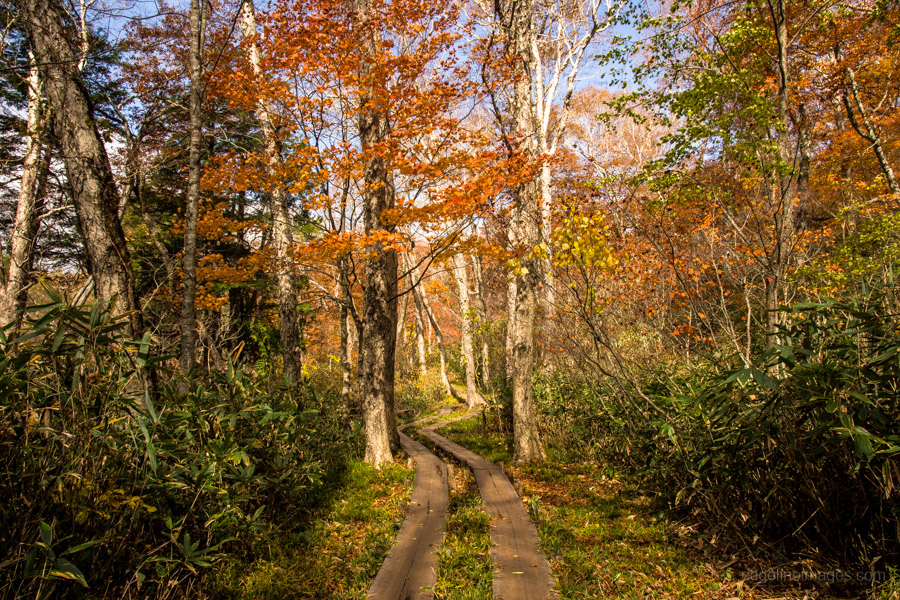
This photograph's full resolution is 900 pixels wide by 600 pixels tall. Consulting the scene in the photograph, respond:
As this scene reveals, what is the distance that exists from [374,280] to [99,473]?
4.58 meters

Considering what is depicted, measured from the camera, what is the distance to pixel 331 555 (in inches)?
146

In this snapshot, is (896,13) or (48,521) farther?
(896,13)

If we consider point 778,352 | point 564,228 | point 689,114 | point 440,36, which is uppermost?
point 440,36

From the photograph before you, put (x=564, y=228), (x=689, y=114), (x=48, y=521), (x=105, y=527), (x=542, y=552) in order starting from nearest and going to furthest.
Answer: (x=48, y=521) → (x=105, y=527) → (x=542, y=552) → (x=564, y=228) → (x=689, y=114)

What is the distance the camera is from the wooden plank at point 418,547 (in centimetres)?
302

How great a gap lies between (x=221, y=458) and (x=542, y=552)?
263 cm

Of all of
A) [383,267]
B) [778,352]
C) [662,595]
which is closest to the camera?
[778,352]

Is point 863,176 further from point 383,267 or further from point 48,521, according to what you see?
point 48,521

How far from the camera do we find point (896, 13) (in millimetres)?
8984

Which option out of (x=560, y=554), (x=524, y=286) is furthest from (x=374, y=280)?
(x=560, y=554)

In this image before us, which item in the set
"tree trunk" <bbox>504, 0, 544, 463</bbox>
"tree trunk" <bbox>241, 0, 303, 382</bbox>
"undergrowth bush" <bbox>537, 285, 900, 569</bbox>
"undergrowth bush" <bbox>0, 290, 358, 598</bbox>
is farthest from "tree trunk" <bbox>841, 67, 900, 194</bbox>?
"undergrowth bush" <bbox>0, 290, 358, 598</bbox>

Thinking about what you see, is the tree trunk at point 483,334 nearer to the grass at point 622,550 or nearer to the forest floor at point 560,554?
the grass at point 622,550

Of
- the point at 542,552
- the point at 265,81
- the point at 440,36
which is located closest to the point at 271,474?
the point at 542,552

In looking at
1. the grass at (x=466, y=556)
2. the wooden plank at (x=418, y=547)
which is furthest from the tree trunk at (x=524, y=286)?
the grass at (x=466, y=556)
